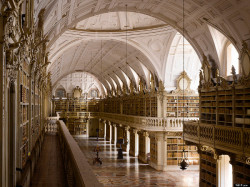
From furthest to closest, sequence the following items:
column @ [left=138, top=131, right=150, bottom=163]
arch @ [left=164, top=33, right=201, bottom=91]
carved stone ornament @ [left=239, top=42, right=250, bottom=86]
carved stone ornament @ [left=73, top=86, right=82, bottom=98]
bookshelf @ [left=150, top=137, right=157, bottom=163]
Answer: carved stone ornament @ [left=73, top=86, right=82, bottom=98] < column @ [left=138, top=131, right=150, bottom=163] < bookshelf @ [left=150, top=137, right=157, bottom=163] < arch @ [left=164, top=33, right=201, bottom=91] < carved stone ornament @ [left=239, top=42, right=250, bottom=86]

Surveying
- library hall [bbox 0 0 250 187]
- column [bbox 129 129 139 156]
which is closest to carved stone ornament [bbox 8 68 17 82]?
library hall [bbox 0 0 250 187]

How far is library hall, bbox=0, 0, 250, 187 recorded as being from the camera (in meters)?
4.53

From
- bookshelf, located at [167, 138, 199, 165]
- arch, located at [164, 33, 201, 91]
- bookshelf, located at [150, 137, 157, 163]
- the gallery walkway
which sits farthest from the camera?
bookshelf, located at [150, 137, 157, 163]

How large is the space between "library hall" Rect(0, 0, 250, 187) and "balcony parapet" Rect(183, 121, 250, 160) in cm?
3

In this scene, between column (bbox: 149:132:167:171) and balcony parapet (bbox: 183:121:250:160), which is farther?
column (bbox: 149:132:167:171)

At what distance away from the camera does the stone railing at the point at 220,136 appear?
9640mm

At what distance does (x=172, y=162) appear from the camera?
20.3 m

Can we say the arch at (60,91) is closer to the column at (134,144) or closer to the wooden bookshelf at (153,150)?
the column at (134,144)

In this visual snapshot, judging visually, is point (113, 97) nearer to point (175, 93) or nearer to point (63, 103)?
point (63, 103)

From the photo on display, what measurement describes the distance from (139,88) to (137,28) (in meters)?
7.05

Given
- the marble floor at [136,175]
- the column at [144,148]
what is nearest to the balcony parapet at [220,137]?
the marble floor at [136,175]

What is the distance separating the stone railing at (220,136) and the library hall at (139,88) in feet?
0.11

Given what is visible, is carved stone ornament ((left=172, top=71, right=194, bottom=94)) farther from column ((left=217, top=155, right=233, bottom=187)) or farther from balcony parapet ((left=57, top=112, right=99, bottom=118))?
balcony parapet ((left=57, top=112, right=99, bottom=118))

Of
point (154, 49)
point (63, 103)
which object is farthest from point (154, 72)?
point (63, 103)
